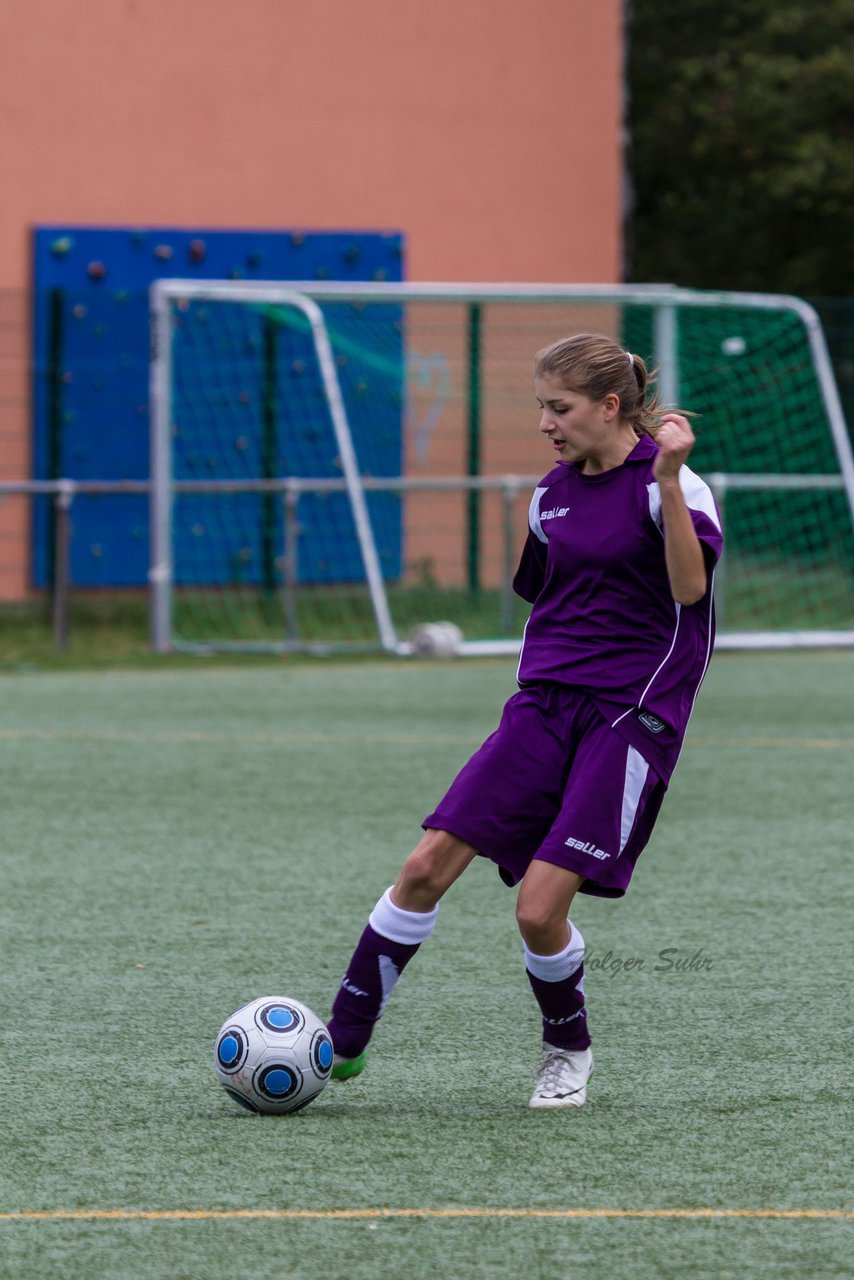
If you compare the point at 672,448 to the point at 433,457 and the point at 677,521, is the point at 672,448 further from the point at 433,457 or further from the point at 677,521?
the point at 433,457

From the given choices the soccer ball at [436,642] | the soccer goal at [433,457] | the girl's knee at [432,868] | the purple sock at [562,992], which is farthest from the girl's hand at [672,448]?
the soccer goal at [433,457]

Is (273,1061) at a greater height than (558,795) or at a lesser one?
lesser

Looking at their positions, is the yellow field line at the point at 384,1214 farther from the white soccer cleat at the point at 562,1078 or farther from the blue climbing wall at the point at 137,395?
the blue climbing wall at the point at 137,395

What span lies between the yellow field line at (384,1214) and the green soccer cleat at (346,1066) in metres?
0.71

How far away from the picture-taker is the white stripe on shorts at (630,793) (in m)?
4.09

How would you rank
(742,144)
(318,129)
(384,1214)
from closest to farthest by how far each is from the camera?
1. (384,1214)
2. (318,129)
3. (742,144)

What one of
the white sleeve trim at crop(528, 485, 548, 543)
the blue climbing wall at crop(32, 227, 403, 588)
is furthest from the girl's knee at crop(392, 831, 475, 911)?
the blue climbing wall at crop(32, 227, 403, 588)

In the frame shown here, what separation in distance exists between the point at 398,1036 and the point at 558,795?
880mm

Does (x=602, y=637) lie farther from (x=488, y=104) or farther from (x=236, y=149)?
(x=488, y=104)

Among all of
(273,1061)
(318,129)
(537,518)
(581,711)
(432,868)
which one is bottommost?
(273,1061)

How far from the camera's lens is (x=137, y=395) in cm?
1540

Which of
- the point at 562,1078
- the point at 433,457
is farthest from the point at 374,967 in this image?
the point at 433,457

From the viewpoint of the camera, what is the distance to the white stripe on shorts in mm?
4094

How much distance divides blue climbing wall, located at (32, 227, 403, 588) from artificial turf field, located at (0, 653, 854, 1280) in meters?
5.75
